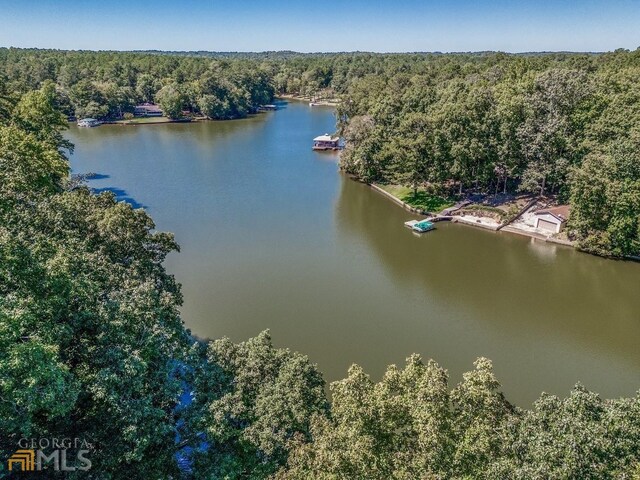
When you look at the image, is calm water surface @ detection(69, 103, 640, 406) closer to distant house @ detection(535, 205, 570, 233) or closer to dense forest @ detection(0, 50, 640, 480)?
distant house @ detection(535, 205, 570, 233)

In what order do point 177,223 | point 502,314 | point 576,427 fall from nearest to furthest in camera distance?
point 576,427
point 502,314
point 177,223

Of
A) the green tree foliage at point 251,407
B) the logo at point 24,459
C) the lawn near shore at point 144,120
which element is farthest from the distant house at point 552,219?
the lawn near shore at point 144,120

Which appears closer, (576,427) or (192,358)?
(576,427)

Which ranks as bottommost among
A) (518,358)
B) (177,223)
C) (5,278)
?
(518,358)

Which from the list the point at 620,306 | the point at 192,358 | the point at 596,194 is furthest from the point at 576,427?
the point at 596,194

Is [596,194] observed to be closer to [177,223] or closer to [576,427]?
[576,427]

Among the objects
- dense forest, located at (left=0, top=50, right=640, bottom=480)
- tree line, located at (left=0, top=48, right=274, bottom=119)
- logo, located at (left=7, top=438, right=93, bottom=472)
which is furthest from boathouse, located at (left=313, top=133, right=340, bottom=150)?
logo, located at (left=7, top=438, right=93, bottom=472)
